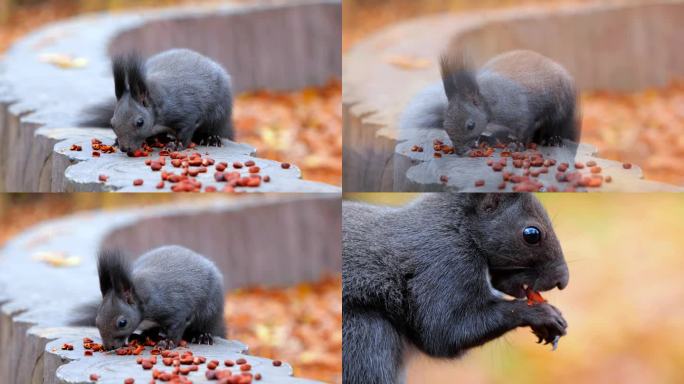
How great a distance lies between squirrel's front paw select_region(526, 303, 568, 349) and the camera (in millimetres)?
2324

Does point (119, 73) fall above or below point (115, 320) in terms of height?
above

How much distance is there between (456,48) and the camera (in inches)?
95.6

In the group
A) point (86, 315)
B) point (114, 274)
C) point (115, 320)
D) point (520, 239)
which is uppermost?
point (520, 239)

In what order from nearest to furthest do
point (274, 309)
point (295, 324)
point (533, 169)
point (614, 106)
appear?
point (533, 169)
point (614, 106)
point (295, 324)
point (274, 309)

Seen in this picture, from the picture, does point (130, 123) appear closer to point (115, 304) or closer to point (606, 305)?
point (115, 304)

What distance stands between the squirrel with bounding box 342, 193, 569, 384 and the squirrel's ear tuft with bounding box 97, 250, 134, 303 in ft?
2.39

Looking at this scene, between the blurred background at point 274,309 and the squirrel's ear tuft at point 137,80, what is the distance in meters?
1.93

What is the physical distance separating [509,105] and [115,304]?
134cm

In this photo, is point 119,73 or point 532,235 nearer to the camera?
point 532,235

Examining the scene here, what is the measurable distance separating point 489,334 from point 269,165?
86 centimetres

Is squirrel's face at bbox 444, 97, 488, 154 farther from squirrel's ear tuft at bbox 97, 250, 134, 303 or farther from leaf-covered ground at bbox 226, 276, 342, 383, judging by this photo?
leaf-covered ground at bbox 226, 276, 342, 383

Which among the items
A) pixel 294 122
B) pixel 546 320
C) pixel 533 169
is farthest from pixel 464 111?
pixel 294 122

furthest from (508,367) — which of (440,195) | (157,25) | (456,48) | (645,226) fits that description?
(157,25)

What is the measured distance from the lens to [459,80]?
2.09 metres
